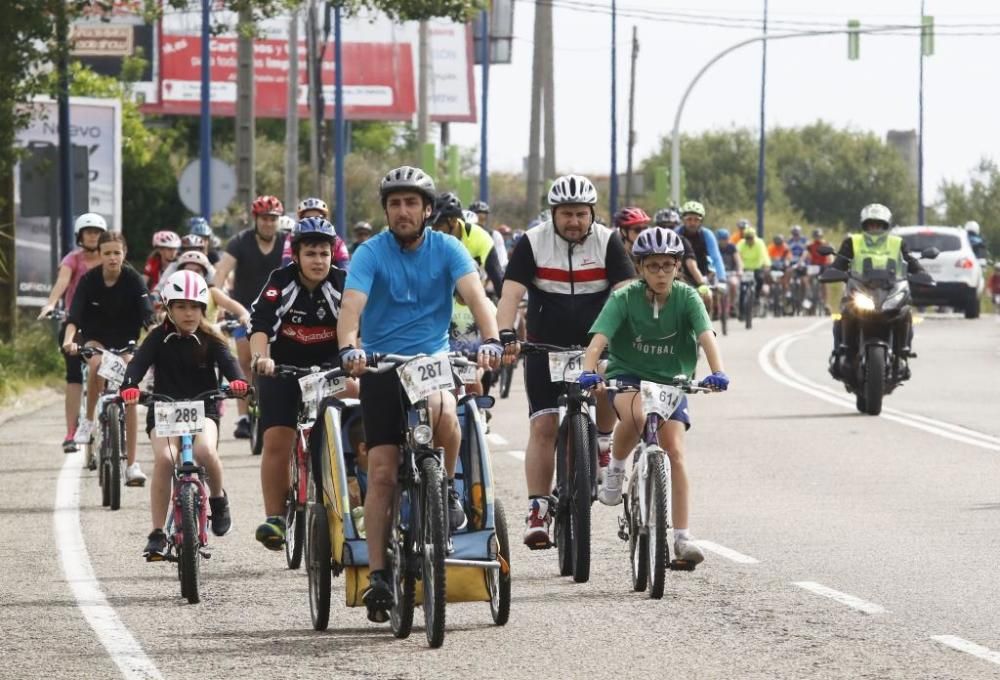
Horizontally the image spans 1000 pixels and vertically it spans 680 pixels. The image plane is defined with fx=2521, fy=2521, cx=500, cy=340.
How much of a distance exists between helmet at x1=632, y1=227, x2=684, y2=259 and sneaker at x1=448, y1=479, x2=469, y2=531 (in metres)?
2.04

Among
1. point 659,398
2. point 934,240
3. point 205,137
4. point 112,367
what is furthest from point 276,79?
point 659,398

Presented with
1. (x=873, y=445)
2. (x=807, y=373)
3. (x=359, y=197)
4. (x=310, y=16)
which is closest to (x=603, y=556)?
(x=873, y=445)

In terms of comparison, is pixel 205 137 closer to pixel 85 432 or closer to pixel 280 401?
pixel 85 432

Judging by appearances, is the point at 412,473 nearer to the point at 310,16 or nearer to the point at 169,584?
the point at 169,584

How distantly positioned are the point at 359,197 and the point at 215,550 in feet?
216

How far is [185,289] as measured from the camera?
1213cm

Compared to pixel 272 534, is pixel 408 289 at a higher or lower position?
higher

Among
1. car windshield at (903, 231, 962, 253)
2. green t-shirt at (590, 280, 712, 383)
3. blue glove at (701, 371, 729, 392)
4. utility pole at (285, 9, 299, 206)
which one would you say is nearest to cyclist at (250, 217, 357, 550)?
green t-shirt at (590, 280, 712, 383)

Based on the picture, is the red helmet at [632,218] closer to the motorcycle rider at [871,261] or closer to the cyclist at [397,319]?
the cyclist at [397,319]

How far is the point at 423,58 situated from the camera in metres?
59.2

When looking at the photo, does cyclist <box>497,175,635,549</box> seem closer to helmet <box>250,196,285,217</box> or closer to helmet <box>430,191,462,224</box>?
helmet <box>430,191,462,224</box>

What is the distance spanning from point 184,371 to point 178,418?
0.35 meters

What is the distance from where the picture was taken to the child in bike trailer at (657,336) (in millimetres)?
11117

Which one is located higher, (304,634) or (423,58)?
(423,58)
